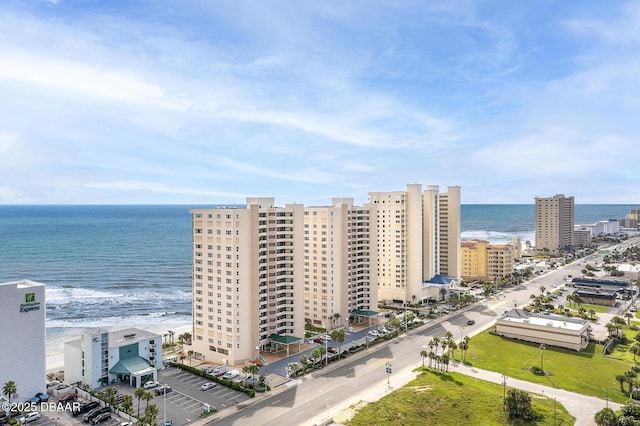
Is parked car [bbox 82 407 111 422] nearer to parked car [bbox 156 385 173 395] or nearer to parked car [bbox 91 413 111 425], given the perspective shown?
parked car [bbox 91 413 111 425]

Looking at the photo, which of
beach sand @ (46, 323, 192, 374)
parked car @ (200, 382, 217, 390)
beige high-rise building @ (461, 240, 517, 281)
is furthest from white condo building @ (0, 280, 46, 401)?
beige high-rise building @ (461, 240, 517, 281)

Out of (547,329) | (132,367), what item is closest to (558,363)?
(547,329)

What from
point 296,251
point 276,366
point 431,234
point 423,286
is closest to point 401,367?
point 276,366

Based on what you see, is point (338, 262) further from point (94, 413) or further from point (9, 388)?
point (9, 388)

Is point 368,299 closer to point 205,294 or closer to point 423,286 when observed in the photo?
point 423,286

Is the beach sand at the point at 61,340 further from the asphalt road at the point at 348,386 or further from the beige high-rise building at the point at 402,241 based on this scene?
the beige high-rise building at the point at 402,241
